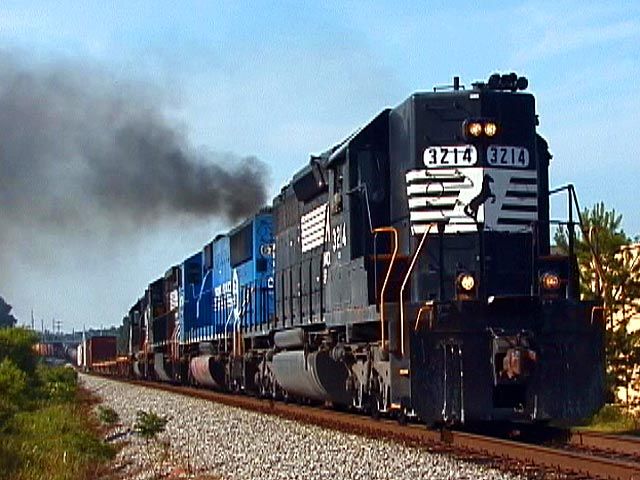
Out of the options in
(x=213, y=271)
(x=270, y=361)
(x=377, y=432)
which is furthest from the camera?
(x=213, y=271)

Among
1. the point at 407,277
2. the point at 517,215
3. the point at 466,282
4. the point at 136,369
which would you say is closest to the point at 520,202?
the point at 517,215

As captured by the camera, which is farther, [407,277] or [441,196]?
[441,196]

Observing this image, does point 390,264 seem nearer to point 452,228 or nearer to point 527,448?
point 452,228

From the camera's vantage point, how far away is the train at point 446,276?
11.0 meters

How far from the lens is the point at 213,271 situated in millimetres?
29422

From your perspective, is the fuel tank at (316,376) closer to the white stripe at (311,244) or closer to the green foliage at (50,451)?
the white stripe at (311,244)

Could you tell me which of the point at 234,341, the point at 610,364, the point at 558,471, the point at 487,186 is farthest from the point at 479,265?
the point at 234,341

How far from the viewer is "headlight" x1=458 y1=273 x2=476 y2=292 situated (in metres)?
11.6

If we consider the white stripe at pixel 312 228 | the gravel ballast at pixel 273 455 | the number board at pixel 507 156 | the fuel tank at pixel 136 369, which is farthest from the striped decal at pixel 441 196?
the fuel tank at pixel 136 369

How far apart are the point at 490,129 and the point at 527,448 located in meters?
3.73

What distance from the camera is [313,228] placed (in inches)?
646

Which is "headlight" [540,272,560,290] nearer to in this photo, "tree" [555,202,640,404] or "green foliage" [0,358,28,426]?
"tree" [555,202,640,404]

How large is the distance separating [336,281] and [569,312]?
3.64 m

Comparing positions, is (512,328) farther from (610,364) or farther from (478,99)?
(610,364)
